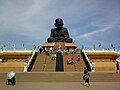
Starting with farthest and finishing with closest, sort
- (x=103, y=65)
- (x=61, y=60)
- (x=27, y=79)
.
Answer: (x=103, y=65)
(x=61, y=60)
(x=27, y=79)

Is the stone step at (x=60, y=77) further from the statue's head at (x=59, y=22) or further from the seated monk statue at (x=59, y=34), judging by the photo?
the statue's head at (x=59, y=22)

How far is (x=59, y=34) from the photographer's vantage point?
33.0m

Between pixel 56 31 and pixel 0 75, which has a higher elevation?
pixel 56 31

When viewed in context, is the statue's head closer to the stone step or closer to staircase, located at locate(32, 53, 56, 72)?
staircase, located at locate(32, 53, 56, 72)

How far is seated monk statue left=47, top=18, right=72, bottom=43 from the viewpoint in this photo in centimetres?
3225

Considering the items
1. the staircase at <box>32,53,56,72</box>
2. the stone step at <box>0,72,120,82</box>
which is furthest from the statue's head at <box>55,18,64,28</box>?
the stone step at <box>0,72,120,82</box>

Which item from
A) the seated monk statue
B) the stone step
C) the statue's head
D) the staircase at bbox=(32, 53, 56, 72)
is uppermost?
the statue's head

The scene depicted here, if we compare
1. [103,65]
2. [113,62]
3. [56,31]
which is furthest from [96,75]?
[56,31]

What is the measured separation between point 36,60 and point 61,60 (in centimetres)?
239

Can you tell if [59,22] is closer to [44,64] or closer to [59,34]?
[59,34]

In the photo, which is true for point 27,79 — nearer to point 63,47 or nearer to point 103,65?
point 103,65

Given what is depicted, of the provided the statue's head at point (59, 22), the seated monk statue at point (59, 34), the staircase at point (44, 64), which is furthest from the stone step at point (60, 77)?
the statue's head at point (59, 22)

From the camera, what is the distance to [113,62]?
1122 inches

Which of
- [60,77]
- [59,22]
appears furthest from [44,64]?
[59,22]
